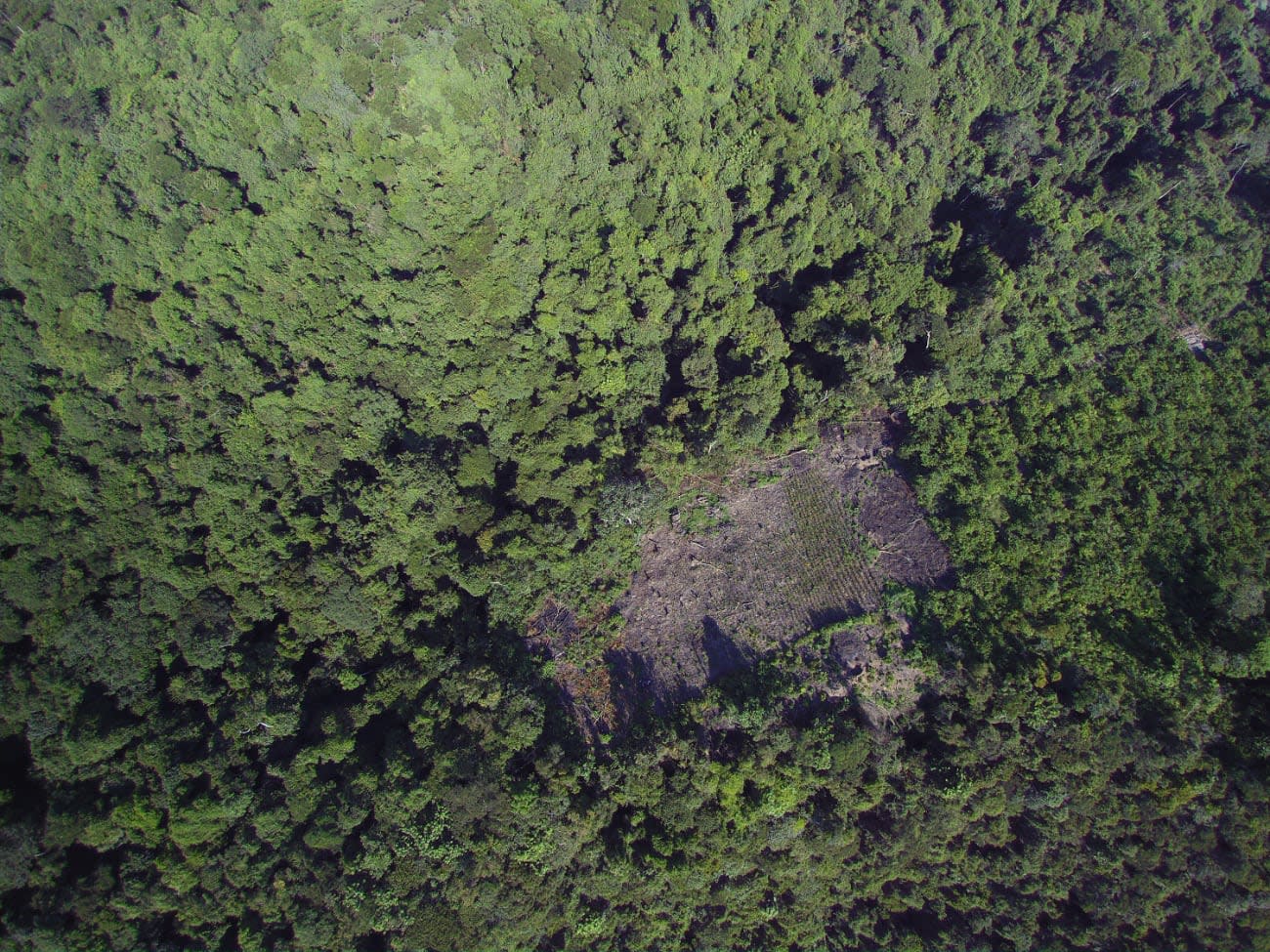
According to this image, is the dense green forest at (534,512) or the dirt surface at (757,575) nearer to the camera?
the dense green forest at (534,512)

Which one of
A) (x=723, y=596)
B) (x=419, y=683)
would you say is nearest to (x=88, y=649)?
(x=419, y=683)

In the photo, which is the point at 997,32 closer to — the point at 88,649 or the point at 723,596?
the point at 723,596

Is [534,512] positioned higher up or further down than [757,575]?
higher up

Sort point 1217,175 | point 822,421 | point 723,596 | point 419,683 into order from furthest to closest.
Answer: point 1217,175 → point 822,421 → point 723,596 → point 419,683

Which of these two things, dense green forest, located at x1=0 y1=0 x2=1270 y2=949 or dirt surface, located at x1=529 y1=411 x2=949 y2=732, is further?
dirt surface, located at x1=529 y1=411 x2=949 y2=732
